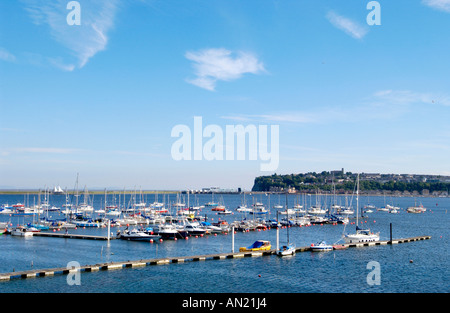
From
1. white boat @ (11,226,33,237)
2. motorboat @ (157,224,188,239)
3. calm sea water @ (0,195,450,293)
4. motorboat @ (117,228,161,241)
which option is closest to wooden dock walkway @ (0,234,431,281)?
calm sea water @ (0,195,450,293)

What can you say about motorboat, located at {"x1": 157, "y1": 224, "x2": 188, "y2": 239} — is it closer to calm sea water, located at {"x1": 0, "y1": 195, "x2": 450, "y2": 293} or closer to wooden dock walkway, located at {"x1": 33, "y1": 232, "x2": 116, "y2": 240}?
calm sea water, located at {"x1": 0, "y1": 195, "x2": 450, "y2": 293}

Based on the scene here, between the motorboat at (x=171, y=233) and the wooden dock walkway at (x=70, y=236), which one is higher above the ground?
the motorboat at (x=171, y=233)

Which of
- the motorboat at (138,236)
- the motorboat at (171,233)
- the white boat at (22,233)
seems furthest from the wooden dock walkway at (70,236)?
the motorboat at (171,233)

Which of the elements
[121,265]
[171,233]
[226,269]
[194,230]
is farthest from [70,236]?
[226,269]

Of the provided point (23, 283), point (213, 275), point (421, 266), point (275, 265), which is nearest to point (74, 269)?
point (23, 283)

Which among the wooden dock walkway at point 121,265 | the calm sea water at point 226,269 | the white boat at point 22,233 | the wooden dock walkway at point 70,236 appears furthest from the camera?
the white boat at point 22,233

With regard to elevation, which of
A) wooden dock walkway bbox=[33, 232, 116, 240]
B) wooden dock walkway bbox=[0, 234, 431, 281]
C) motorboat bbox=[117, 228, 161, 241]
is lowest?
wooden dock walkway bbox=[33, 232, 116, 240]

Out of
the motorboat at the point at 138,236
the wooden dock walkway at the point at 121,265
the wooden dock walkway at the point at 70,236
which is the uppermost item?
the wooden dock walkway at the point at 121,265

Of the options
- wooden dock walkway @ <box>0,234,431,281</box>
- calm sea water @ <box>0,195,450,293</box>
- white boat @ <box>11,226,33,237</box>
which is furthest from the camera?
white boat @ <box>11,226,33,237</box>

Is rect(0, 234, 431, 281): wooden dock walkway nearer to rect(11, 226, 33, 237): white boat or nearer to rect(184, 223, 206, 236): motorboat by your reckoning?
rect(184, 223, 206, 236): motorboat

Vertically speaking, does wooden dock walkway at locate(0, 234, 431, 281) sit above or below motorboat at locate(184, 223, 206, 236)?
above

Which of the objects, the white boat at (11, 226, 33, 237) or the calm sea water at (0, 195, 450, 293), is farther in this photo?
the white boat at (11, 226, 33, 237)

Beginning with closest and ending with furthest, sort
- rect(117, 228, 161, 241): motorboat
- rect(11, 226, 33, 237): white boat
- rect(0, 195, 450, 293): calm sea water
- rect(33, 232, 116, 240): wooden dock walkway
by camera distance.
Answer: rect(0, 195, 450, 293): calm sea water → rect(117, 228, 161, 241): motorboat → rect(33, 232, 116, 240): wooden dock walkway → rect(11, 226, 33, 237): white boat

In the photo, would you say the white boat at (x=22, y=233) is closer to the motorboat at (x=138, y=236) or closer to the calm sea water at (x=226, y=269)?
the calm sea water at (x=226, y=269)
